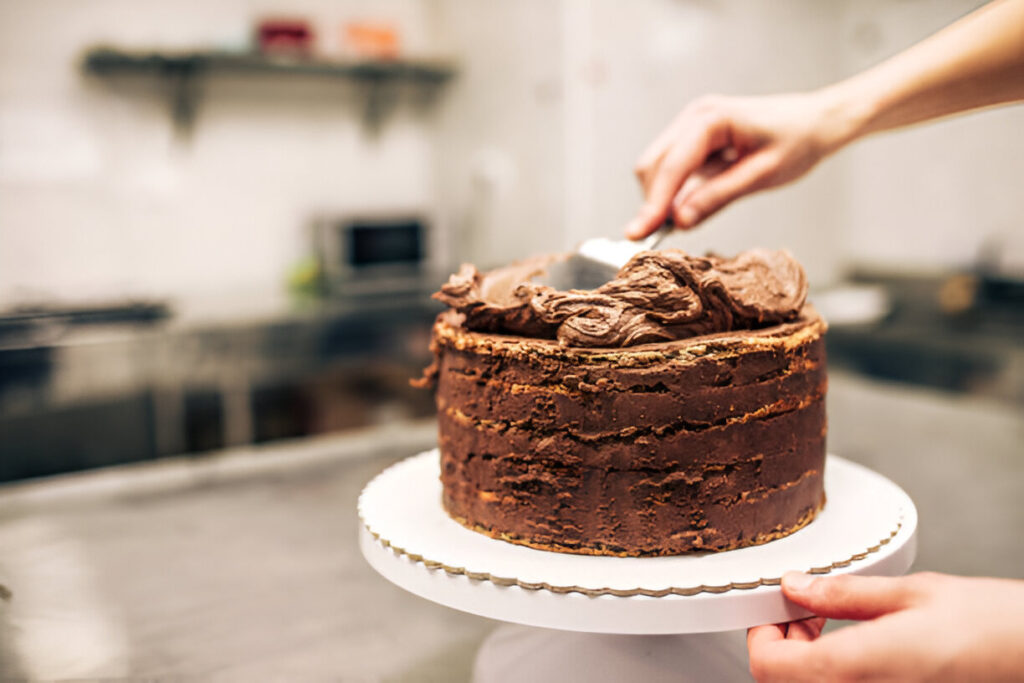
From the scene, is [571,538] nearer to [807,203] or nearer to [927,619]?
[927,619]

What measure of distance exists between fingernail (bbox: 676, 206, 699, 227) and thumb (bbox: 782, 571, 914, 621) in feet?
2.24

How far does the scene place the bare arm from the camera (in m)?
1.17

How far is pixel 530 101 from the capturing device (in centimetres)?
387

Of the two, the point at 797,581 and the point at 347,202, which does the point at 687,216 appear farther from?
the point at 347,202

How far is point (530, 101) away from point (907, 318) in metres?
2.05

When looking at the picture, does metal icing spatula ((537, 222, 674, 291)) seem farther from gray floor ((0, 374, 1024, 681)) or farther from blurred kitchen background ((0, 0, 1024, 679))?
blurred kitchen background ((0, 0, 1024, 679))

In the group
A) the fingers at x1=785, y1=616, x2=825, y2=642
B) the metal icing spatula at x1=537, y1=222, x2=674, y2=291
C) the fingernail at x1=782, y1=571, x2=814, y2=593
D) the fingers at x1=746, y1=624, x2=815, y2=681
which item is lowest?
the fingers at x1=785, y1=616, x2=825, y2=642

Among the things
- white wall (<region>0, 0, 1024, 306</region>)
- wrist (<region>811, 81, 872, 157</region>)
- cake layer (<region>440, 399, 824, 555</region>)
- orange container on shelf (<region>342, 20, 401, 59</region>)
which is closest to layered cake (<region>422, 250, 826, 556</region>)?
cake layer (<region>440, 399, 824, 555</region>)

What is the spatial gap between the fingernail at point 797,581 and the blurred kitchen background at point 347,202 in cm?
270

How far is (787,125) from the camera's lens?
4.35 ft

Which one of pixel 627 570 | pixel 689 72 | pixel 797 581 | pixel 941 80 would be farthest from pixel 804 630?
pixel 689 72

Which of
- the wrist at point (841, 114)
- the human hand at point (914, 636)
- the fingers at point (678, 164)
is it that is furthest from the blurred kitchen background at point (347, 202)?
the human hand at point (914, 636)

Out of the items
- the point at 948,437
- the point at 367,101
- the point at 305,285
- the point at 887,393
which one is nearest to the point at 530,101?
the point at 367,101

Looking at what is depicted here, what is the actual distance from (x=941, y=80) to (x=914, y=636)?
87cm
